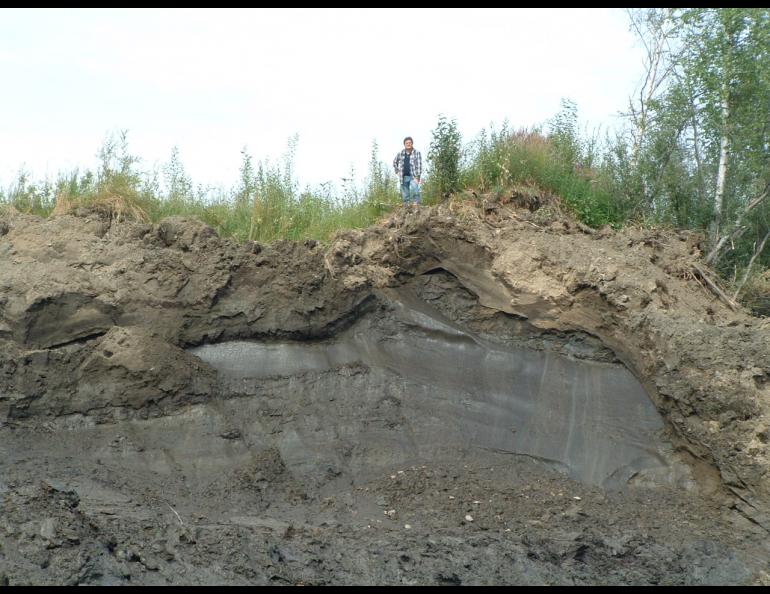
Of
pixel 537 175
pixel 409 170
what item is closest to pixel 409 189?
pixel 409 170

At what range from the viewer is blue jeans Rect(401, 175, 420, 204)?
10602 mm

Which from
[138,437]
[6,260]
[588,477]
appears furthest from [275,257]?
[588,477]

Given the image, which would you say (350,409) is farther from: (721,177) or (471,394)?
(721,177)

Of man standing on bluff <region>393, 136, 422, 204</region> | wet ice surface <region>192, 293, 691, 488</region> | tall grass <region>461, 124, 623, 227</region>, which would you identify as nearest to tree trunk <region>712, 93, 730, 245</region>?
tall grass <region>461, 124, 623, 227</region>

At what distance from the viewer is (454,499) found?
7344 millimetres

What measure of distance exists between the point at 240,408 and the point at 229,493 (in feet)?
3.29

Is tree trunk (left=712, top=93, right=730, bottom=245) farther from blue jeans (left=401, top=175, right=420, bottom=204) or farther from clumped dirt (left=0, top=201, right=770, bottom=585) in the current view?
blue jeans (left=401, top=175, right=420, bottom=204)

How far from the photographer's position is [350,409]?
26.7 feet

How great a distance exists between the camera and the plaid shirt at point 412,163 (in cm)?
1067

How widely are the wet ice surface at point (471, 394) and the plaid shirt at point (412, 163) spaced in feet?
8.82

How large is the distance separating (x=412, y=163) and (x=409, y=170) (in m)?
0.11

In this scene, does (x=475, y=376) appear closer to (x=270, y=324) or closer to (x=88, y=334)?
(x=270, y=324)

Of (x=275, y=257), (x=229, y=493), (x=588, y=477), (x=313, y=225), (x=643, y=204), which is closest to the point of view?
(x=229, y=493)

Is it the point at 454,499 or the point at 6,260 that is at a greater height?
the point at 6,260
